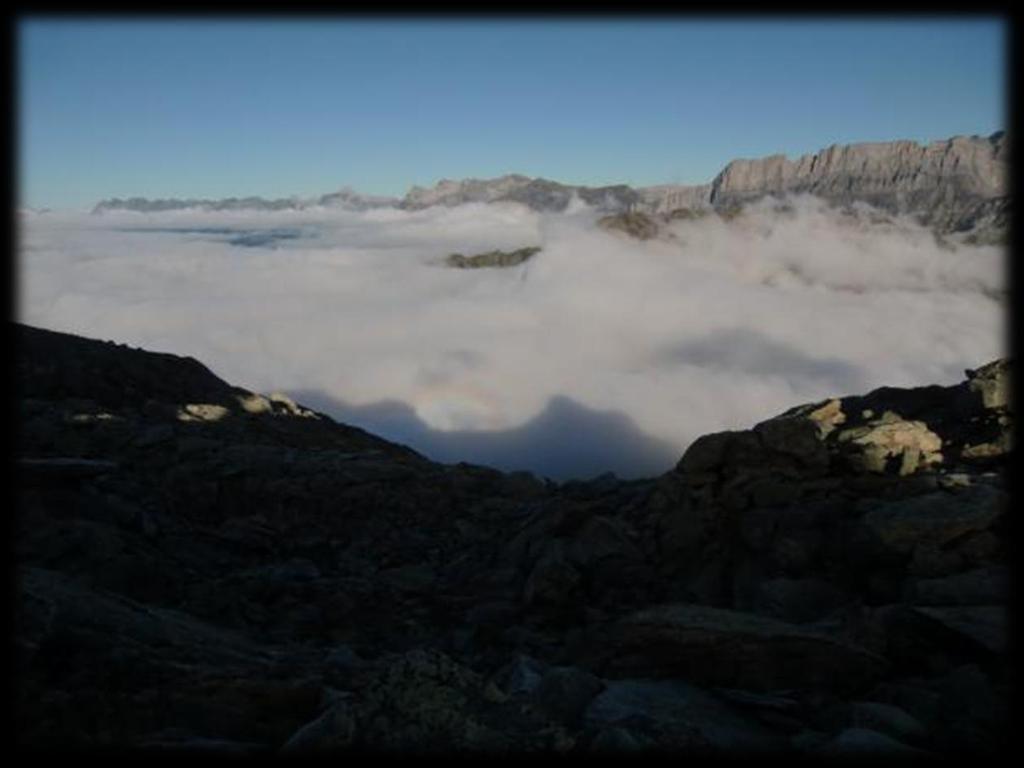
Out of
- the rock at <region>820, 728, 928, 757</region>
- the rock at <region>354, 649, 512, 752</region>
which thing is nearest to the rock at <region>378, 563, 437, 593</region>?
the rock at <region>354, 649, 512, 752</region>

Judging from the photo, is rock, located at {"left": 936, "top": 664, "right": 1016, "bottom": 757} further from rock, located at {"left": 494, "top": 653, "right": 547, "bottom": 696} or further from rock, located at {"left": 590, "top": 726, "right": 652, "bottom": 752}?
rock, located at {"left": 494, "top": 653, "right": 547, "bottom": 696}

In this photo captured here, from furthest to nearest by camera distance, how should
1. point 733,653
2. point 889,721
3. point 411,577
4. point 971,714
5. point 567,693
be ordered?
point 411,577 → point 733,653 → point 567,693 → point 971,714 → point 889,721

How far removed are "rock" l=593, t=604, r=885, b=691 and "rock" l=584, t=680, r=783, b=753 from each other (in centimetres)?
65

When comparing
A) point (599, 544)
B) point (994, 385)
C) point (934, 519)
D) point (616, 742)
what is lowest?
point (616, 742)

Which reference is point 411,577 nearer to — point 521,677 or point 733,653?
point 521,677

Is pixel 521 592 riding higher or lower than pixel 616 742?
lower

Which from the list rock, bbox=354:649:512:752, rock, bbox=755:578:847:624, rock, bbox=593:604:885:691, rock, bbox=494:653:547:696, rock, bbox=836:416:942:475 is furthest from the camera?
rock, bbox=836:416:942:475

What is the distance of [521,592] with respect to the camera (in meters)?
16.1

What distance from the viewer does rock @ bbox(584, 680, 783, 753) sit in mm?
8023

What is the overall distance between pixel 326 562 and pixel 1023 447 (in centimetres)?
1627

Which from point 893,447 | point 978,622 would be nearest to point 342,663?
point 978,622

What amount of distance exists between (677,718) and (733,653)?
6.43ft

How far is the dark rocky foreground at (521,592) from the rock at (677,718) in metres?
0.05

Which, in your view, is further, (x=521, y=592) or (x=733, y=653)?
(x=521, y=592)
